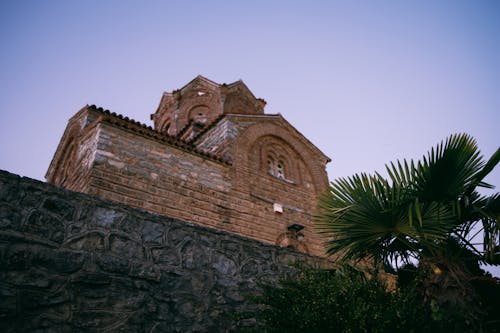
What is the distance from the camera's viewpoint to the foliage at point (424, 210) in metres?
3.98

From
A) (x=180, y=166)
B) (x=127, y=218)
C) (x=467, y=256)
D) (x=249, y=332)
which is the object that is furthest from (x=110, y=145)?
(x=467, y=256)

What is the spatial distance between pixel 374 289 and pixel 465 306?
132cm

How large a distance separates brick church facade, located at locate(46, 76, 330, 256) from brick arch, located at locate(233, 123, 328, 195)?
0.04 m

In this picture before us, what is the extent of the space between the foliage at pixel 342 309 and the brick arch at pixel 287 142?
7065 millimetres

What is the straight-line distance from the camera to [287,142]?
39.7 ft

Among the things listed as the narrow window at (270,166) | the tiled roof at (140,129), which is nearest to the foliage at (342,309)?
the tiled roof at (140,129)

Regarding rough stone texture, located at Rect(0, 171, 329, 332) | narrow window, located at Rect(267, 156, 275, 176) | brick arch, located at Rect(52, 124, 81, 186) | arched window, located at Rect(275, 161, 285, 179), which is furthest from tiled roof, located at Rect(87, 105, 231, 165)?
rough stone texture, located at Rect(0, 171, 329, 332)

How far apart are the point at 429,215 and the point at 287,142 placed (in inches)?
325

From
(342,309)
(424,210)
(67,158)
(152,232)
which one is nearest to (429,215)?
(424,210)

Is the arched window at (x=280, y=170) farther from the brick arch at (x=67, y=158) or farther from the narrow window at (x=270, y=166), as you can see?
the brick arch at (x=67, y=158)

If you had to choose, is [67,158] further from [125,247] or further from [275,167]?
[125,247]

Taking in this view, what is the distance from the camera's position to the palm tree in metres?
3.90

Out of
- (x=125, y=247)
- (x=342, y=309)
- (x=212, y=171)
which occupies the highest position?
(x=212, y=171)

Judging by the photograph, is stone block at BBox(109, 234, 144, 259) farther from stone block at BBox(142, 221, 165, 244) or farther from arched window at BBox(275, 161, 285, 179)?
arched window at BBox(275, 161, 285, 179)
